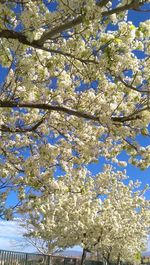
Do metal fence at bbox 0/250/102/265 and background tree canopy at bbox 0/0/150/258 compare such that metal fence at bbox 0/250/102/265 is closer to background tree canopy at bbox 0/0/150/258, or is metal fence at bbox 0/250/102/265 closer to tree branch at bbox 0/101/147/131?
background tree canopy at bbox 0/0/150/258

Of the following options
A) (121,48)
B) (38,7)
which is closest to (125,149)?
(121,48)

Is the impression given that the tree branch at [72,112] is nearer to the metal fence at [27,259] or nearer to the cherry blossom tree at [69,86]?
the cherry blossom tree at [69,86]

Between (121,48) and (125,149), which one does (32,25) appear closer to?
(121,48)

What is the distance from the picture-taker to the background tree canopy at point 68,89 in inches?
300

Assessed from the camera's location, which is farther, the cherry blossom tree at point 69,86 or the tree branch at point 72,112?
the tree branch at point 72,112

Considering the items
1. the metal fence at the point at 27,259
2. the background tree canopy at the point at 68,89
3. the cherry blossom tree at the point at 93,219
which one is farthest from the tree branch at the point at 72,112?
the cherry blossom tree at the point at 93,219

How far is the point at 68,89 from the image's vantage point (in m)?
11.4

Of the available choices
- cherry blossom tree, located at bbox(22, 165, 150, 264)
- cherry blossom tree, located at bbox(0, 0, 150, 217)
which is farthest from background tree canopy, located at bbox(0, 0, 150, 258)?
cherry blossom tree, located at bbox(22, 165, 150, 264)

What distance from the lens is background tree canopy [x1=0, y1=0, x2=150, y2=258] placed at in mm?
7613

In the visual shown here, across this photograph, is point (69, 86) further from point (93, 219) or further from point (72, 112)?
point (93, 219)

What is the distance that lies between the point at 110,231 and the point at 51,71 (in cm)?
2488

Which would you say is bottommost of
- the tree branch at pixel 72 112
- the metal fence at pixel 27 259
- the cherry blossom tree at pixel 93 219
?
the metal fence at pixel 27 259

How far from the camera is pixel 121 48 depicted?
304 inches

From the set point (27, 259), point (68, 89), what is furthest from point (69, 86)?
point (27, 259)
